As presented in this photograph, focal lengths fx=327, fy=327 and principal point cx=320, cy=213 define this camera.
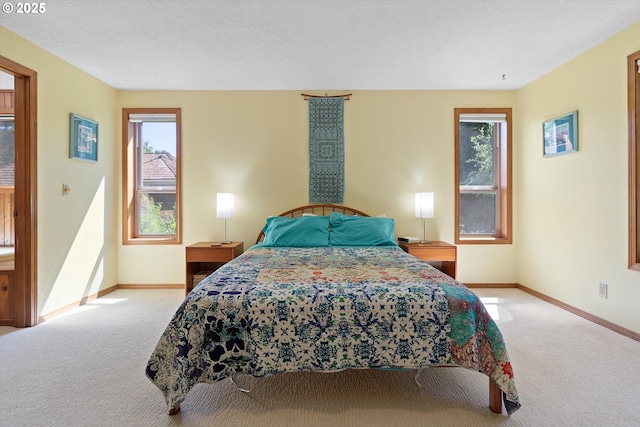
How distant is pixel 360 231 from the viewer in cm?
374

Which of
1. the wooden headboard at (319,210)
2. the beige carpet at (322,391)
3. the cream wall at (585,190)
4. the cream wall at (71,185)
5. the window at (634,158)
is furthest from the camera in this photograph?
the wooden headboard at (319,210)

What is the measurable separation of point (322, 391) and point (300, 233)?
1.91m

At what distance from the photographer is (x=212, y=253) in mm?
3844

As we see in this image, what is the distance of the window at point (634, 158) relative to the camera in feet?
9.18

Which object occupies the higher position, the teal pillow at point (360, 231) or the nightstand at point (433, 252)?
the teal pillow at point (360, 231)

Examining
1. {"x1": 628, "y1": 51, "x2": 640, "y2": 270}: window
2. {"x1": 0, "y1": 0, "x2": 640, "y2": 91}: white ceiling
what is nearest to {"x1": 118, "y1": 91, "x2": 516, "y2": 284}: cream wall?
{"x1": 0, "y1": 0, "x2": 640, "y2": 91}: white ceiling

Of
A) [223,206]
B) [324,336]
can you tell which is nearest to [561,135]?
[324,336]

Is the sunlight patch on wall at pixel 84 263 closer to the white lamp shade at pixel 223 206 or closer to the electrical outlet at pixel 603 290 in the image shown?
the white lamp shade at pixel 223 206

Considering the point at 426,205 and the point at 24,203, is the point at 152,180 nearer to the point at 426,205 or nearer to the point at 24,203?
the point at 24,203

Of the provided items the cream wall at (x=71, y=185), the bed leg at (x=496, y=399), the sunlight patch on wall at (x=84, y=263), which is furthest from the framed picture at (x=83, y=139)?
the bed leg at (x=496, y=399)

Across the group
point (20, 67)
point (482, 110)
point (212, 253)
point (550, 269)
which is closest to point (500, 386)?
point (550, 269)

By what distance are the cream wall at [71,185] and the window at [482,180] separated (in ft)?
15.2

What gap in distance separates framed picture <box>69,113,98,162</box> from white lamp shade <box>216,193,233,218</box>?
1541 mm

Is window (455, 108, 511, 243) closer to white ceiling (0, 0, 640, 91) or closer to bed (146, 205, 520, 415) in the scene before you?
white ceiling (0, 0, 640, 91)
